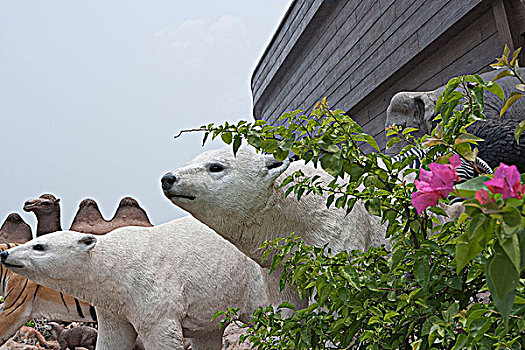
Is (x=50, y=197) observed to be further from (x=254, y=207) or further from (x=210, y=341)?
(x=254, y=207)

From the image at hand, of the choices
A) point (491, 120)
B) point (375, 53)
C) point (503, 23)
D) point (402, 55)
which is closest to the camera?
point (491, 120)

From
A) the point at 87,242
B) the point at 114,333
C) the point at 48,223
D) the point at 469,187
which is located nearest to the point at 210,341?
the point at 114,333

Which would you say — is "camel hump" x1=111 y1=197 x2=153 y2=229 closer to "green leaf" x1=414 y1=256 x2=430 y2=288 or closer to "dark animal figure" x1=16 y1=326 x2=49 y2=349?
"dark animal figure" x1=16 y1=326 x2=49 y2=349

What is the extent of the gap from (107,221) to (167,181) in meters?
2.67

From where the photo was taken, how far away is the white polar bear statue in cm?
214

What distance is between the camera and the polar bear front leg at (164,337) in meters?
2.07

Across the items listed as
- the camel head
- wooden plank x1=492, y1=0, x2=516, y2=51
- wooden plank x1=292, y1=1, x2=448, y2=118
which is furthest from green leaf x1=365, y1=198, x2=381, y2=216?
the camel head

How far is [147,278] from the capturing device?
7.16 ft

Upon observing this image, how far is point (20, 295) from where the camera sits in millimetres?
2906

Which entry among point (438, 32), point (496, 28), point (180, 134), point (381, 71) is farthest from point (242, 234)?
point (381, 71)

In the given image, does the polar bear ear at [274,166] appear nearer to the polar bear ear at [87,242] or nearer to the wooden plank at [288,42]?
the polar bear ear at [87,242]

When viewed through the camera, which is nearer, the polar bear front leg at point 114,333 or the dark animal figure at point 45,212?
the polar bear front leg at point 114,333

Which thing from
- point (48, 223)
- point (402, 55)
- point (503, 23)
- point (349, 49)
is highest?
point (349, 49)

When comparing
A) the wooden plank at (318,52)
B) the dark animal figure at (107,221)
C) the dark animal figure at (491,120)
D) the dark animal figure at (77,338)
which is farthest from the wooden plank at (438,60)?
the dark animal figure at (77,338)
